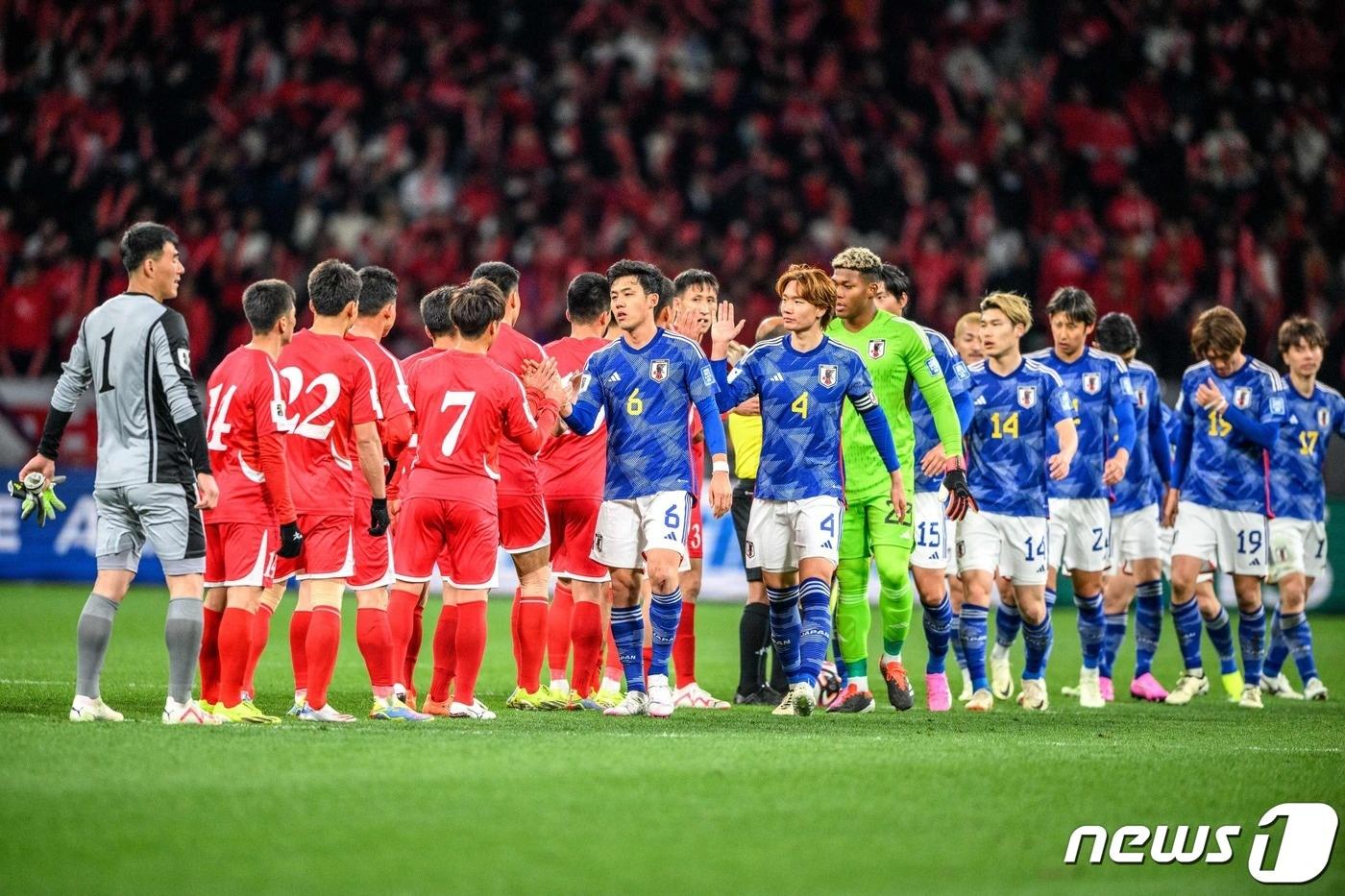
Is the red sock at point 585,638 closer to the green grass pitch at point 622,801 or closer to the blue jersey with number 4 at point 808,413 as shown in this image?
the green grass pitch at point 622,801

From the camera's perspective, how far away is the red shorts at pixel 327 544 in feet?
27.4

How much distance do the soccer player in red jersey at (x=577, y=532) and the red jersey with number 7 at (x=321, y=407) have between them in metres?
1.57

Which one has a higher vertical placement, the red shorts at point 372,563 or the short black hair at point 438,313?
the short black hair at point 438,313

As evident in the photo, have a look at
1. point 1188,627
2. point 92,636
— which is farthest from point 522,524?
point 1188,627

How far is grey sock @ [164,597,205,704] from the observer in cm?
779

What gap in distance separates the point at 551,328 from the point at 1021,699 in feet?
37.5

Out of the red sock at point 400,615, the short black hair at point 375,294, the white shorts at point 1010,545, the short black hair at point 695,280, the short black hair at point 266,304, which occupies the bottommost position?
the red sock at point 400,615

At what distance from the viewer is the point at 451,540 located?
342 inches

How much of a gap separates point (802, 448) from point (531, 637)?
1.86 metres

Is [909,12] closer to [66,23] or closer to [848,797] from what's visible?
[66,23]

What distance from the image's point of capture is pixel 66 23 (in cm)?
2355

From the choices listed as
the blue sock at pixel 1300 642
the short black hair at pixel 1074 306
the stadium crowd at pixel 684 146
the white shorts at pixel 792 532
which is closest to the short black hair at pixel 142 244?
the white shorts at pixel 792 532

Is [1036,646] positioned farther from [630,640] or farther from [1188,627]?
[630,640]

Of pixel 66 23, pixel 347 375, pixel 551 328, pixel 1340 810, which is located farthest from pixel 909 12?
pixel 1340 810
